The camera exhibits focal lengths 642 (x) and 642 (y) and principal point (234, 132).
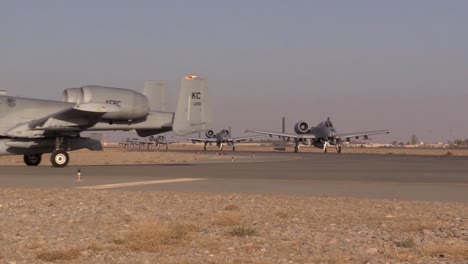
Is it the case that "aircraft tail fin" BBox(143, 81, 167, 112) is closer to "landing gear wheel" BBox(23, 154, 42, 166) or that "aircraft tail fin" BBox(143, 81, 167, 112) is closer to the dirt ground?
"landing gear wheel" BBox(23, 154, 42, 166)

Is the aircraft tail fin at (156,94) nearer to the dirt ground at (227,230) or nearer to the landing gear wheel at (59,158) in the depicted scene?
the landing gear wheel at (59,158)

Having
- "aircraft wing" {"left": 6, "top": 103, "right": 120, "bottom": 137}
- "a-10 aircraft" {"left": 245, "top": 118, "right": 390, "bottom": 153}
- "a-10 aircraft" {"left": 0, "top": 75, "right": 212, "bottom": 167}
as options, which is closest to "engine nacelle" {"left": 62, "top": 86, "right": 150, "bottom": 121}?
"a-10 aircraft" {"left": 0, "top": 75, "right": 212, "bottom": 167}

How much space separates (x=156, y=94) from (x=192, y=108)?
2414 mm

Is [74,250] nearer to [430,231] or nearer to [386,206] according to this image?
[430,231]

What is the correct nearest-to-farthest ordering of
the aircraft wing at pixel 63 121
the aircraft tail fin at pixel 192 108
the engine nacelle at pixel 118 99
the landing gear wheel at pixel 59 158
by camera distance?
the aircraft wing at pixel 63 121, the engine nacelle at pixel 118 99, the landing gear wheel at pixel 59 158, the aircraft tail fin at pixel 192 108

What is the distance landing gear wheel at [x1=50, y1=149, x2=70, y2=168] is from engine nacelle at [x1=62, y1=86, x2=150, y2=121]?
2.67 metres

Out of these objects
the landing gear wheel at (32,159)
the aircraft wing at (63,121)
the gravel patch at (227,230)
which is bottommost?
the gravel patch at (227,230)

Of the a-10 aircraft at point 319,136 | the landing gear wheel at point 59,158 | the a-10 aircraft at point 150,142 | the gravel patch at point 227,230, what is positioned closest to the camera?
the gravel patch at point 227,230

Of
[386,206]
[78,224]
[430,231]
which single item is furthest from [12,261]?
[386,206]

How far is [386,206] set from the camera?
47.0 ft

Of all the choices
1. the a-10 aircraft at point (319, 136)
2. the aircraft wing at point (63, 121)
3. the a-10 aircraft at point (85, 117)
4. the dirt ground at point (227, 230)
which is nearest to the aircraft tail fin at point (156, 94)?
the a-10 aircraft at point (85, 117)

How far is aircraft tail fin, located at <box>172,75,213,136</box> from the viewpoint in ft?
111

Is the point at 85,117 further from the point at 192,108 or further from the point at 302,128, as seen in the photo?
the point at 302,128

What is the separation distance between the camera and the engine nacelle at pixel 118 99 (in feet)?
102
